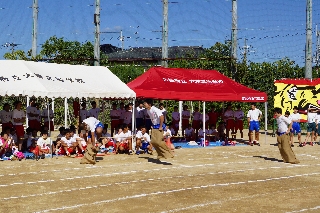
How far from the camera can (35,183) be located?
11883 millimetres

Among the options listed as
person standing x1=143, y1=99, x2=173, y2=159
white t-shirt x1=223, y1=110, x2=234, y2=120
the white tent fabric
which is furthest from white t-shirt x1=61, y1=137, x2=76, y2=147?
white t-shirt x1=223, y1=110, x2=234, y2=120

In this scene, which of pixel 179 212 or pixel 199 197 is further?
pixel 199 197

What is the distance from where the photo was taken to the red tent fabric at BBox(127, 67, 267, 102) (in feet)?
65.3

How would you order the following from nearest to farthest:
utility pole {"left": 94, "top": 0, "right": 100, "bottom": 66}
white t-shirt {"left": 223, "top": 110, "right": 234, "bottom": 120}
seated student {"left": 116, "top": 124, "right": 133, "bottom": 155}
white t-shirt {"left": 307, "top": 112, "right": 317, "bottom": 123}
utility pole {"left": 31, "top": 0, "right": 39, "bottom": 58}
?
seated student {"left": 116, "top": 124, "right": 133, "bottom": 155}
white t-shirt {"left": 307, "top": 112, "right": 317, "bottom": 123}
white t-shirt {"left": 223, "top": 110, "right": 234, "bottom": 120}
utility pole {"left": 94, "top": 0, "right": 100, "bottom": 66}
utility pole {"left": 31, "top": 0, "right": 39, "bottom": 58}

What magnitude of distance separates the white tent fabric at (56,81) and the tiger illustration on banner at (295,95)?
10.5m

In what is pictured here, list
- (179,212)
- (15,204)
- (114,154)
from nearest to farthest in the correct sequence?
(179,212) < (15,204) < (114,154)

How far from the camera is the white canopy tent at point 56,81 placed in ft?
52.3

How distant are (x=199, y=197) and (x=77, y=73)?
31.3 feet

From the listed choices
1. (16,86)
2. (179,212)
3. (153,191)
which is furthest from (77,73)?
(179,212)

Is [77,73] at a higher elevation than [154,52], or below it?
below

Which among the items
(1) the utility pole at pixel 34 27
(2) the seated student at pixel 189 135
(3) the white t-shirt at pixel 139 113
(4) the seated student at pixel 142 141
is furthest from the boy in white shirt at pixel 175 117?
(1) the utility pole at pixel 34 27

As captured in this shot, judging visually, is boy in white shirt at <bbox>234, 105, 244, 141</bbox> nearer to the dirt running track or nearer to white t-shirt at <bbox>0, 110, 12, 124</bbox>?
the dirt running track

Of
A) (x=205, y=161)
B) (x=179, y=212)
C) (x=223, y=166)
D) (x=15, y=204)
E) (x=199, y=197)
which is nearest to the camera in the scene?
(x=179, y=212)

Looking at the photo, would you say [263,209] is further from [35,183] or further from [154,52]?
[154,52]
